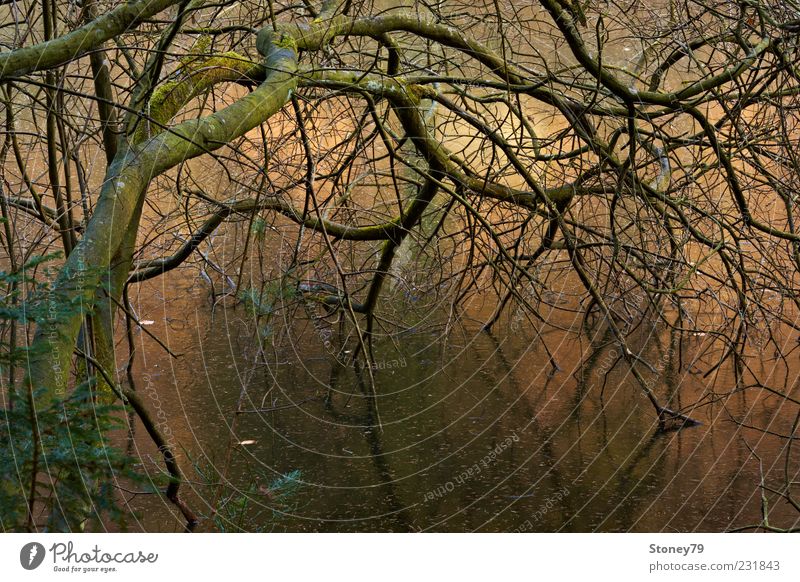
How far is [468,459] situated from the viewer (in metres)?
5.36

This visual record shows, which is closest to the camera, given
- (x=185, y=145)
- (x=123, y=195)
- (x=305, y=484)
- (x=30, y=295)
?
(x=30, y=295)

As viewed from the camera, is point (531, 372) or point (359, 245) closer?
point (531, 372)

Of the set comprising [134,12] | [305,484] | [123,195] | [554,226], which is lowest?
[305,484]

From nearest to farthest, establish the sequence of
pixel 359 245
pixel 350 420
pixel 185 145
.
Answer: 1. pixel 185 145
2. pixel 350 420
3. pixel 359 245

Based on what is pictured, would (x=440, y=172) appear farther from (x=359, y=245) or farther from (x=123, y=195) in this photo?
(x=359, y=245)

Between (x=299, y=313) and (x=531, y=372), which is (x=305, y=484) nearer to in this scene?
(x=531, y=372)

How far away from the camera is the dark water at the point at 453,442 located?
4664 mm

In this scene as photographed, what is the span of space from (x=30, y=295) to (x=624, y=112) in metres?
3.79

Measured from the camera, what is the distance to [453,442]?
18.4ft

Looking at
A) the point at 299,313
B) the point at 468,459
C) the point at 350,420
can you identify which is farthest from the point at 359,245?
the point at 468,459

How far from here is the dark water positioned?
15.3ft

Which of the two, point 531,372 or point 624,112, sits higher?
point 624,112

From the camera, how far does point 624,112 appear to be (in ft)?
19.8

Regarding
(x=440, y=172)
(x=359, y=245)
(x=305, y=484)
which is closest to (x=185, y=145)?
(x=305, y=484)
